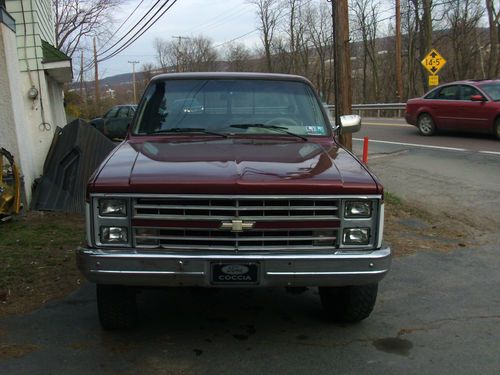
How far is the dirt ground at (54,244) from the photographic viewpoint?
15.8ft

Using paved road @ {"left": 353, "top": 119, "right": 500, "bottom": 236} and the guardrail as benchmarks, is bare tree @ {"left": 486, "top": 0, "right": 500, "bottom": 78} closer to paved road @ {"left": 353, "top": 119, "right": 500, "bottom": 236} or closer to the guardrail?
the guardrail

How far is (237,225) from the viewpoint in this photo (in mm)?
3330

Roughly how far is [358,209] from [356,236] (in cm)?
17

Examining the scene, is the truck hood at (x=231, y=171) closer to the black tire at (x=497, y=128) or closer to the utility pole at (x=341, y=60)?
the utility pole at (x=341, y=60)

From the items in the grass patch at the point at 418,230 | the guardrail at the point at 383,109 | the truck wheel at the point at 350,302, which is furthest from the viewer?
the guardrail at the point at 383,109

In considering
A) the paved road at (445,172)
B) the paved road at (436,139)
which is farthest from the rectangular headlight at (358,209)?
the paved road at (436,139)

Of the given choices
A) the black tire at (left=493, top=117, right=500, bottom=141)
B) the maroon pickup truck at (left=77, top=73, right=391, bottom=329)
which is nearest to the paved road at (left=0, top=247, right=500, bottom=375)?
the maroon pickup truck at (left=77, top=73, right=391, bottom=329)

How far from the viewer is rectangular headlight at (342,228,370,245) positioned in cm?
347

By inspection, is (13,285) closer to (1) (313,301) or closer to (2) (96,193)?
(2) (96,193)

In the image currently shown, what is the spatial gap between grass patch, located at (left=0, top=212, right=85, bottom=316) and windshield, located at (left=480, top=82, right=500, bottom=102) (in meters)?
11.2

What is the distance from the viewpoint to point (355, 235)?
3.48 m

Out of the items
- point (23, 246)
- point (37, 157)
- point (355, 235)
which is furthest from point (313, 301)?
point (37, 157)

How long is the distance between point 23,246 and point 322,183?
13.4 feet

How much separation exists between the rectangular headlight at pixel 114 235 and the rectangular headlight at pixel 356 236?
136 centimetres
